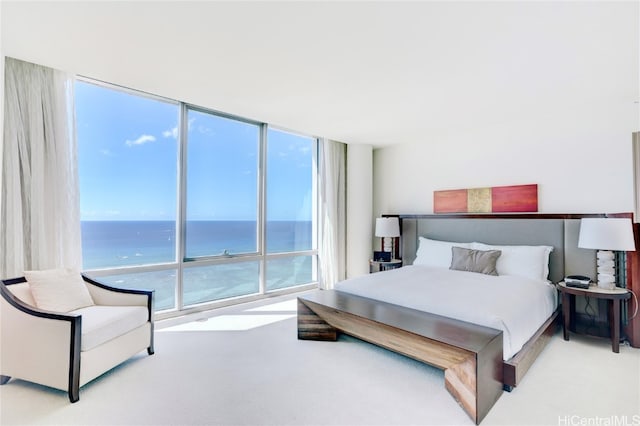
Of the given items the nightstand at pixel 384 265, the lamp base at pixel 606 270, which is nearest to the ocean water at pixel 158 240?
the nightstand at pixel 384 265

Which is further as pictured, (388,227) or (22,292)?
(388,227)

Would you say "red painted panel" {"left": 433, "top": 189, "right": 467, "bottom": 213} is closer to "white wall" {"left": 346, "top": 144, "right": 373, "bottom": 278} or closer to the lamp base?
"white wall" {"left": 346, "top": 144, "right": 373, "bottom": 278}

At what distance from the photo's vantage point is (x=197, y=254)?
3.91 meters

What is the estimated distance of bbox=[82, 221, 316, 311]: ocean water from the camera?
336 centimetres

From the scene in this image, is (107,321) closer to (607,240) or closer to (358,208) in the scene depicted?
(358,208)

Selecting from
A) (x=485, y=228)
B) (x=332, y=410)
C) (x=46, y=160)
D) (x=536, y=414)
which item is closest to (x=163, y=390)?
(x=332, y=410)

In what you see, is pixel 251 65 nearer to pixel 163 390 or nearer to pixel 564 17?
pixel 564 17

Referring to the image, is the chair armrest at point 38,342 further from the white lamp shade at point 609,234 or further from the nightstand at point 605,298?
the white lamp shade at point 609,234

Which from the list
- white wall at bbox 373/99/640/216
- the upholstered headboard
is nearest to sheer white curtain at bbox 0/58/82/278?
the upholstered headboard

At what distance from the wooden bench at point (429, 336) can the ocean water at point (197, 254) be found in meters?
→ 1.66

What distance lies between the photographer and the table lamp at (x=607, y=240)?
279 centimetres

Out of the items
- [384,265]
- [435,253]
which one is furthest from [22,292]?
[435,253]

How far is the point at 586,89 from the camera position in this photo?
9.59 feet

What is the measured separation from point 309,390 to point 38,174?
296 centimetres
